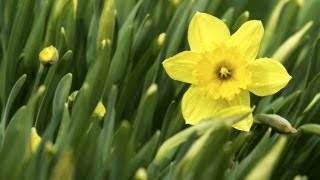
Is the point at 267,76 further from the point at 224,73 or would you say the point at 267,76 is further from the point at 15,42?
the point at 15,42

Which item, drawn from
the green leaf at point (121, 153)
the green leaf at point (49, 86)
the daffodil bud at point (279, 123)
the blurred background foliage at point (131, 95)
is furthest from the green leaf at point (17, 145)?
the daffodil bud at point (279, 123)

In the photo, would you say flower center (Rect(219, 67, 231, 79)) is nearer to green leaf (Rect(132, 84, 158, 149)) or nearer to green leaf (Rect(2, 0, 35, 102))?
green leaf (Rect(132, 84, 158, 149))

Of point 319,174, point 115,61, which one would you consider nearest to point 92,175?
point 115,61

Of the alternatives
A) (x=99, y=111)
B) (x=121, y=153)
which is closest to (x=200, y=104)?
(x=99, y=111)

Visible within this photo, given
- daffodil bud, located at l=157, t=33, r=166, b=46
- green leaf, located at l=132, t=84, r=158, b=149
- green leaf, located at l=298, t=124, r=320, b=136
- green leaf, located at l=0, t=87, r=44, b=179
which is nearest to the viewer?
green leaf, located at l=0, t=87, r=44, b=179

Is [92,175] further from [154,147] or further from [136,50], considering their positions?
[136,50]

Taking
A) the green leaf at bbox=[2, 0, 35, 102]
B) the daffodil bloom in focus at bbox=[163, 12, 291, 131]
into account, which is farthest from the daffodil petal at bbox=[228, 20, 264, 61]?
the green leaf at bbox=[2, 0, 35, 102]

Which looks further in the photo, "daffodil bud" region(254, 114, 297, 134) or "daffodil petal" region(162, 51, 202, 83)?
"daffodil petal" region(162, 51, 202, 83)
